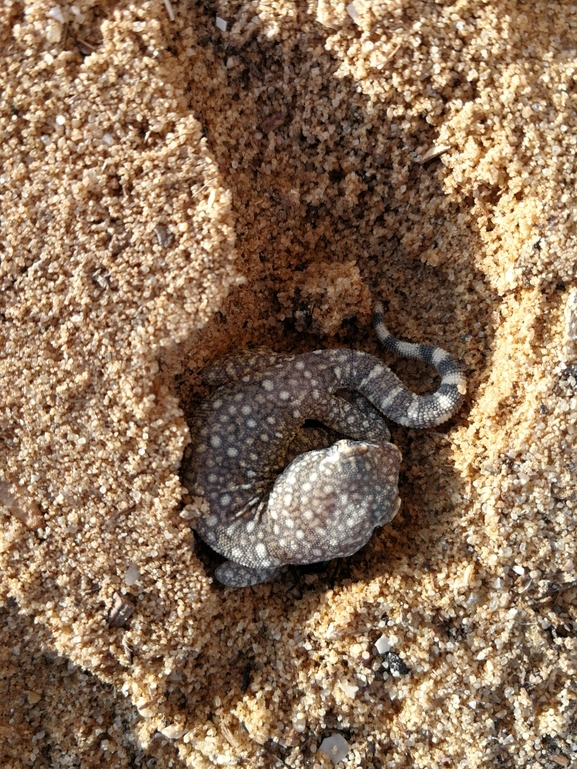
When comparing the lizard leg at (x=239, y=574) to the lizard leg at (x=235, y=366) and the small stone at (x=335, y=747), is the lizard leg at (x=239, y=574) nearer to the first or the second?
the small stone at (x=335, y=747)

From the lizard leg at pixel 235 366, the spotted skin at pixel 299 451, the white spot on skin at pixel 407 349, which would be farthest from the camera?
the white spot on skin at pixel 407 349

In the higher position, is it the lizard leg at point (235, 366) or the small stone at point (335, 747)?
the lizard leg at point (235, 366)

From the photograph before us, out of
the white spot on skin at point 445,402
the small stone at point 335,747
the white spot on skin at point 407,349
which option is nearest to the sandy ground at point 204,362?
the small stone at point 335,747

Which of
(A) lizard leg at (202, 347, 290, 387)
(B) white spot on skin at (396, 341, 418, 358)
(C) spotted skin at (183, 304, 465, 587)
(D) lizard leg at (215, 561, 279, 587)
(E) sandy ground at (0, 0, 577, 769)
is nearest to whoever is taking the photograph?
(E) sandy ground at (0, 0, 577, 769)

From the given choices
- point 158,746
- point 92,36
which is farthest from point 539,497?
point 92,36

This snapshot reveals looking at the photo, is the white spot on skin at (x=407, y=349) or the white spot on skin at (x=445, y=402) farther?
the white spot on skin at (x=407, y=349)

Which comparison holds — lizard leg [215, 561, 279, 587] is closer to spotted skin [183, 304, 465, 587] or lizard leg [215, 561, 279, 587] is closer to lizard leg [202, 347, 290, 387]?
spotted skin [183, 304, 465, 587]

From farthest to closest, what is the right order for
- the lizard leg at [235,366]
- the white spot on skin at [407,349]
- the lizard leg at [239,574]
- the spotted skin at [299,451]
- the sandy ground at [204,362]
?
the white spot on skin at [407,349] → the lizard leg at [235,366] → the lizard leg at [239,574] → the spotted skin at [299,451] → the sandy ground at [204,362]

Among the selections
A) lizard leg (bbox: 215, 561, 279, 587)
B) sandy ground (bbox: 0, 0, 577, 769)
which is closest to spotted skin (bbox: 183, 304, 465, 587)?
lizard leg (bbox: 215, 561, 279, 587)
